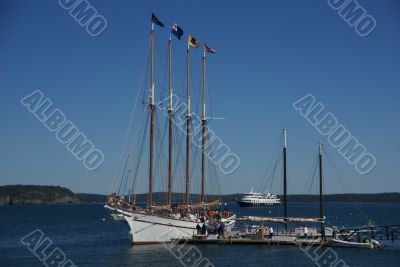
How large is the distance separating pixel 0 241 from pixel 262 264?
40941mm

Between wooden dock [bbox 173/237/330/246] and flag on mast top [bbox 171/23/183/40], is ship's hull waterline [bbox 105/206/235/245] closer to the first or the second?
wooden dock [bbox 173/237/330/246]

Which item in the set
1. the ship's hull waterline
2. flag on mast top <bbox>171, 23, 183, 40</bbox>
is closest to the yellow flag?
flag on mast top <bbox>171, 23, 183, 40</bbox>

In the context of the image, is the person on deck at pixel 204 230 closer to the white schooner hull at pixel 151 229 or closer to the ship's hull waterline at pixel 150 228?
the ship's hull waterline at pixel 150 228

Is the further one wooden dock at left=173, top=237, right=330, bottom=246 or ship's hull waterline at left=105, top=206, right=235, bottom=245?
ship's hull waterline at left=105, top=206, right=235, bottom=245

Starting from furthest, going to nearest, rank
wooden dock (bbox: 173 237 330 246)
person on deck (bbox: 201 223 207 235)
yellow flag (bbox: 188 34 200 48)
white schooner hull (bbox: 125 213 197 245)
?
yellow flag (bbox: 188 34 200 48)
person on deck (bbox: 201 223 207 235)
white schooner hull (bbox: 125 213 197 245)
wooden dock (bbox: 173 237 330 246)

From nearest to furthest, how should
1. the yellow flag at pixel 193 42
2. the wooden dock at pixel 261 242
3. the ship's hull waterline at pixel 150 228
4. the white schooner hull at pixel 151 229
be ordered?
the wooden dock at pixel 261 242, the ship's hull waterline at pixel 150 228, the white schooner hull at pixel 151 229, the yellow flag at pixel 193 42

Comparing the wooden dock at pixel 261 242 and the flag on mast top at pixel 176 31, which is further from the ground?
the flag on mast top at pixel 176 31

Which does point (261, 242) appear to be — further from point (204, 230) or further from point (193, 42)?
point (193, 42)

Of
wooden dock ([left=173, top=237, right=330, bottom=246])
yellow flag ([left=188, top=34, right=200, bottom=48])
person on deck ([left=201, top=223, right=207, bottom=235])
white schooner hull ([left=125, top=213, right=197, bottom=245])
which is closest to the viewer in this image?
wooden dock ([left=173, top=237, right=330, bottom=246])

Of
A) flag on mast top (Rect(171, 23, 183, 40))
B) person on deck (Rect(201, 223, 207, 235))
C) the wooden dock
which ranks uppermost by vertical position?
flag on mast top (Rect(171, 23, 183, 40))

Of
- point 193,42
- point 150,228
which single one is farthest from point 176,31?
point 150,228

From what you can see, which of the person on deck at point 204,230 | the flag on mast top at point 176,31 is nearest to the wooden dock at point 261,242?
the person on deck at point 204,230

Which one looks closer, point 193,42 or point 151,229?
point 151,229

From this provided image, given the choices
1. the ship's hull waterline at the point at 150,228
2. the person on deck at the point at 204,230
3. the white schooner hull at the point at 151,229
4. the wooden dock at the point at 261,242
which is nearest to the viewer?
the wooden dock at the point at 261,242
